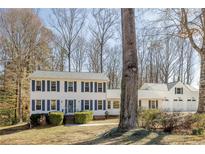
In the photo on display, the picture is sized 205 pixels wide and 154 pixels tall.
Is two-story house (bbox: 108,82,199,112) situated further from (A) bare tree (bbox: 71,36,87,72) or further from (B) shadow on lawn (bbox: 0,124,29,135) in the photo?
(B) shadow on lawn (bbox: 0,124,29,135)

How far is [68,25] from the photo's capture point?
28.9 meters

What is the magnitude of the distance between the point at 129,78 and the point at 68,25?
21714mm

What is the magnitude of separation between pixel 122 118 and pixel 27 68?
1734cm

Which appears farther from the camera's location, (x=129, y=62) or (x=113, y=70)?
(x=113, y=70)

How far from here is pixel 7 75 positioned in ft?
72.7

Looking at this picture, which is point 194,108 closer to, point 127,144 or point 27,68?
point 27,68

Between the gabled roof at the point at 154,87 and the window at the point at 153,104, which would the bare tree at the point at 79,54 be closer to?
the gabled roof at the point at 154,87

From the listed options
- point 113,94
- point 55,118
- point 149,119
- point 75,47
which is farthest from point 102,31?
point 149,119

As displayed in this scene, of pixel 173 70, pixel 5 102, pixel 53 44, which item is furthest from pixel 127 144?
pixel 173 70

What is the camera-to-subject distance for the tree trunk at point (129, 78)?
834 cm

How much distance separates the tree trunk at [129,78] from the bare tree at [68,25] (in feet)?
65.2

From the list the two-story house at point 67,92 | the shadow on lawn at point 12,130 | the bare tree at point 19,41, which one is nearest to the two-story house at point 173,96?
the two-story house at point 67,92

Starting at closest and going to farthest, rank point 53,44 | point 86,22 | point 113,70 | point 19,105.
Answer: point 19,105 → point 53,44 → point 86,22 → point 113,70
